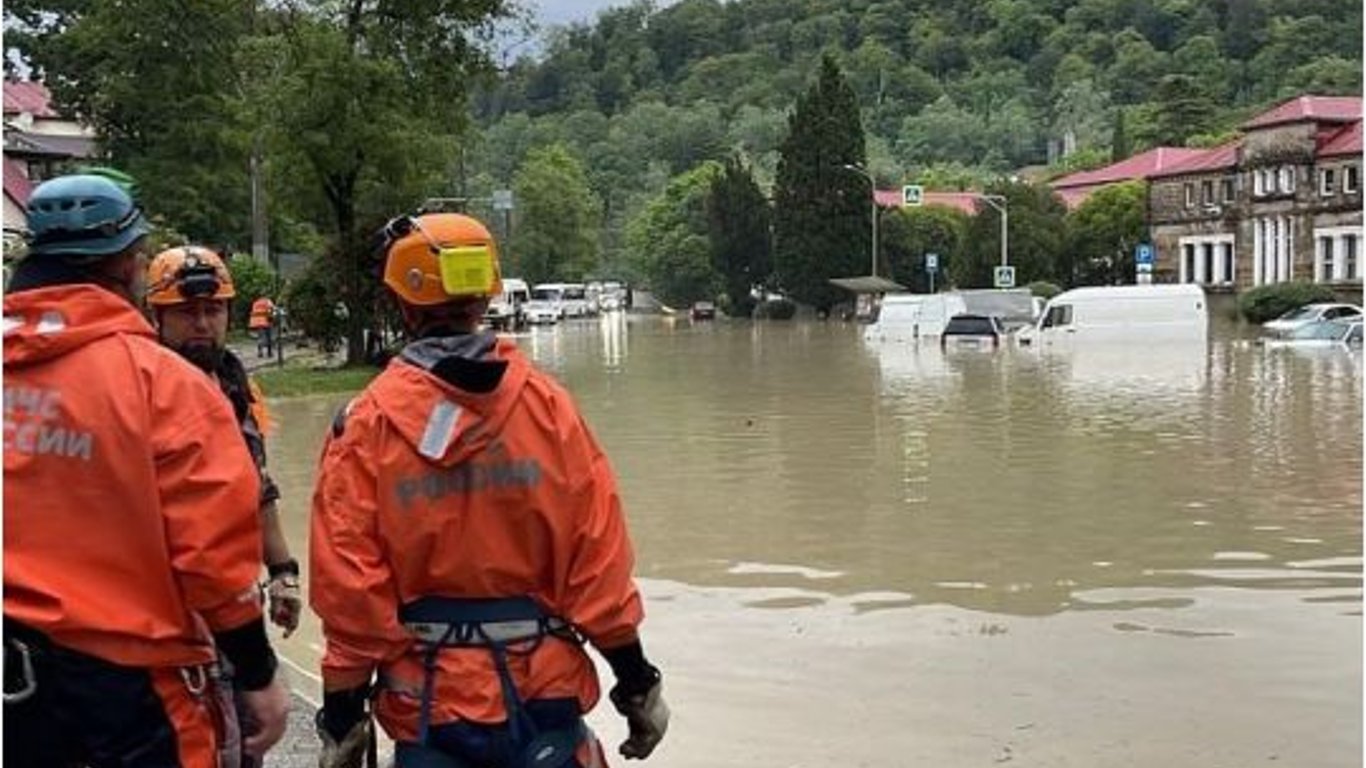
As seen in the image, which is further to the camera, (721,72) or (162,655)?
(721,72)

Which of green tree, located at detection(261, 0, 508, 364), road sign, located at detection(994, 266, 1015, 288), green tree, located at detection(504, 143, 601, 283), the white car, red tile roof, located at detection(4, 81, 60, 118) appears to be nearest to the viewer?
green tree, located at detection(261, 0, 508, 364)

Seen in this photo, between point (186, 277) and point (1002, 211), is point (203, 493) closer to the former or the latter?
point (186, 277)

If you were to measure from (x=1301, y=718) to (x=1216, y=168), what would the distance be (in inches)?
3128

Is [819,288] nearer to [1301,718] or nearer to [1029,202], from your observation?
[1029,202]

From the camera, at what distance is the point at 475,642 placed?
11.2 feet

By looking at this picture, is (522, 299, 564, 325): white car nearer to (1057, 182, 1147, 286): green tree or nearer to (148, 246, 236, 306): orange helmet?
(1057, 182, 1147, 286): green tree

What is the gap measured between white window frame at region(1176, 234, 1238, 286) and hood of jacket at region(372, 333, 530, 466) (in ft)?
272

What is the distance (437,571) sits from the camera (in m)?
3.40

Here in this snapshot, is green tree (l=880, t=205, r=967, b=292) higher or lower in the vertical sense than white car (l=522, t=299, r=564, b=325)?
higher

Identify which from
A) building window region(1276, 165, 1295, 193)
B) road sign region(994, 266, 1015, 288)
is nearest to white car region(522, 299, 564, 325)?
road sign region(994, 266, 1015, 288)

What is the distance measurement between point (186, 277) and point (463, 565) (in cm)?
196

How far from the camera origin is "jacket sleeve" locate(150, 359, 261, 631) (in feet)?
9.90

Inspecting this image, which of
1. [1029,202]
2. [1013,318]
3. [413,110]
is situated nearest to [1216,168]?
[1029,202]

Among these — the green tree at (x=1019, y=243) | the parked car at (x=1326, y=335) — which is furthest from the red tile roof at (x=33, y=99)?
the parked car at (x=1326, y=335)
